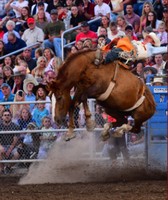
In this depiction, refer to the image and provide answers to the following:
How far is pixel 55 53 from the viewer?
20.0 meters

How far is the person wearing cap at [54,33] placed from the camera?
19.9 meters

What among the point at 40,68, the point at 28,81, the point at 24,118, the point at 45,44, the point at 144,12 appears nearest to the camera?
the point at 24,118

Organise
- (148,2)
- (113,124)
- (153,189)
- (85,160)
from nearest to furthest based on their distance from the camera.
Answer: (153,189) → (113,124) → (85,160) → (148,2)

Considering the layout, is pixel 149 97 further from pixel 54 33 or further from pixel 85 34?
pixel 54 33

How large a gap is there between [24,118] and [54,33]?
3880mm

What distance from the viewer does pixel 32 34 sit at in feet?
68.0

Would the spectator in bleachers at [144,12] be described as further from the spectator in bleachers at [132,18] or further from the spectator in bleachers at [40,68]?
the spectator in bleachers at [40,68]

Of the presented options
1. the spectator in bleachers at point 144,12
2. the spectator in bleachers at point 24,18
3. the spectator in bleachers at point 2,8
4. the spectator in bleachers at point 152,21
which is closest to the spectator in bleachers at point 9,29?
the spectator in bleachers at point 24,18

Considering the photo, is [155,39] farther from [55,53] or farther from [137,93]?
[55,53]

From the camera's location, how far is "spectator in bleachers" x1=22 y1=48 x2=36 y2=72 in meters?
19.5

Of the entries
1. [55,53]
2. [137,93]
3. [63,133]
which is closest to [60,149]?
[63,133]

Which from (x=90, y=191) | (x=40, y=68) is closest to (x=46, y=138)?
(x=40, y=68)

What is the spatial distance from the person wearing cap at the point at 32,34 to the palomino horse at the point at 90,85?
6.36 metres

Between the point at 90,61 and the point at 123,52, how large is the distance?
0.61m
